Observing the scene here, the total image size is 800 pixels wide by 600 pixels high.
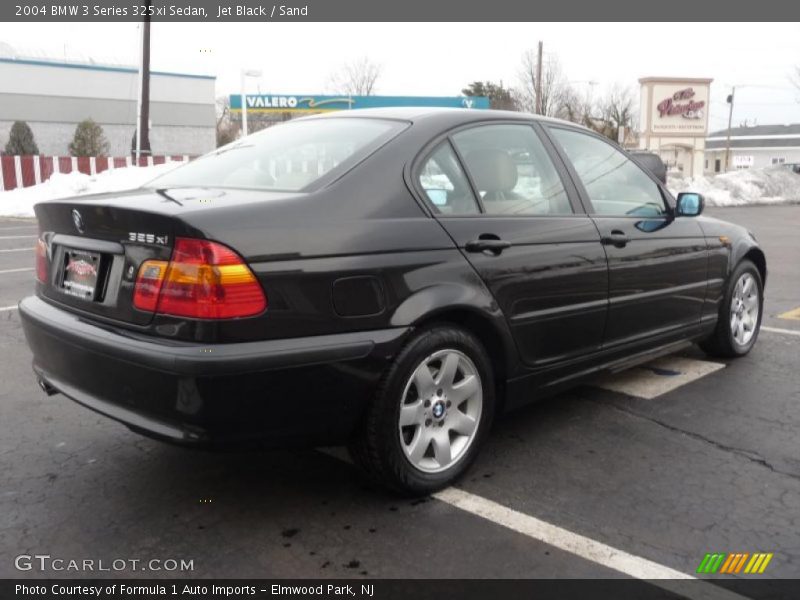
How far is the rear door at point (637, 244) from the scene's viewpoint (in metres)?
3.99

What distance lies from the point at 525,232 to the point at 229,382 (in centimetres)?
161

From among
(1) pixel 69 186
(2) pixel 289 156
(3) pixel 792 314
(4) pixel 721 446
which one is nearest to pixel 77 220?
(2) pixel 289 156

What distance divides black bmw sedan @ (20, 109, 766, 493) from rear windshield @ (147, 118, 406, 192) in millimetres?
16

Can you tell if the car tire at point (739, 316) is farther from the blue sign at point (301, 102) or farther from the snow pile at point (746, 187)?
the blue sign at point (301, 102)

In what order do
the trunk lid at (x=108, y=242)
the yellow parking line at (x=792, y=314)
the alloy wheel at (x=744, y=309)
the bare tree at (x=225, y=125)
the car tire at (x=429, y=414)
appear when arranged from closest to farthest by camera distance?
the trunk lid at (x=108, y=242) → the car tire at (x=429, y=414) → the alloy wheel at (x=744, y=309) → the yellow parking line at (x=792, y=314) → the bare tree at (x=225, y=125)

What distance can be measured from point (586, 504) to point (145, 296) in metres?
1.91

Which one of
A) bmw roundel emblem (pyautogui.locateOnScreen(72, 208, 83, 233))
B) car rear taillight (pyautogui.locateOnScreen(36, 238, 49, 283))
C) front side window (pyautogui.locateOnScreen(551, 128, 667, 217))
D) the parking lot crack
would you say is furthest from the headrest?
car rear taillight (pyautogui.locateOnScreen(36, 238, 49, 283))

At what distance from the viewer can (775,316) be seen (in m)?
6.71

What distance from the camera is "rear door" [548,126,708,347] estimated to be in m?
3.99

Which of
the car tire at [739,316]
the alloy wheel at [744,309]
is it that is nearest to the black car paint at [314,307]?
the car tire at [739,316]

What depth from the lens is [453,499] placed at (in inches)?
123

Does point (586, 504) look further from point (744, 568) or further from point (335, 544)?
point (335, 544)

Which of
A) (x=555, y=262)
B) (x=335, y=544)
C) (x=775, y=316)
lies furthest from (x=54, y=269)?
(x=775, y=316)

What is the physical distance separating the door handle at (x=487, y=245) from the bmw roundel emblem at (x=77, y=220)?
1573 millimetres
